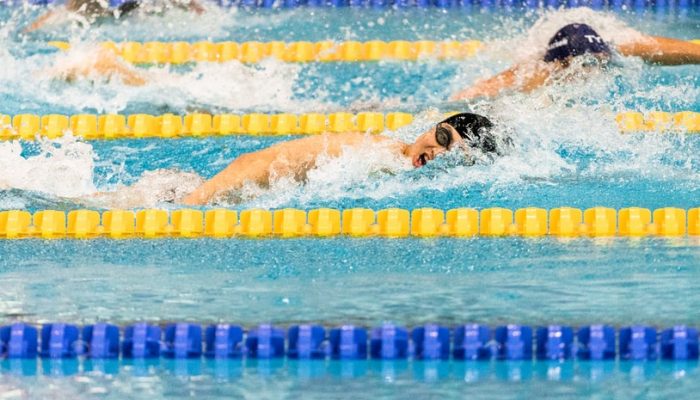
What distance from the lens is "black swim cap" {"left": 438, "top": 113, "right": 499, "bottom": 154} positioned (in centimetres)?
577

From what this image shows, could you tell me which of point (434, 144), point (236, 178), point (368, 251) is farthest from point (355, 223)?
point (236, 178)

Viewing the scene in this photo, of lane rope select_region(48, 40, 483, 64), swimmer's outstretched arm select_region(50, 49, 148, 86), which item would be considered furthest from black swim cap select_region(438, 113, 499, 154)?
lane rope select_region(48, 40, 483, 64)

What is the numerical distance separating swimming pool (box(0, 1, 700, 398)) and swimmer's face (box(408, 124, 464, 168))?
68 millimetres

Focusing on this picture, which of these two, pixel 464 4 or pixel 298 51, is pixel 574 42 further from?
pixel 464 4

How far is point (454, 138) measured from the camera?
223 inches

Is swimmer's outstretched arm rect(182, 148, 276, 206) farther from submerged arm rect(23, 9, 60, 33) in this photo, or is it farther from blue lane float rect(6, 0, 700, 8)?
blue lane float rect(6, 0, 700, 8)

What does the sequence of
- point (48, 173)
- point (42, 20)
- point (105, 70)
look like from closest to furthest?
point (48, 173)
point (105, 70)
point (42, 20)

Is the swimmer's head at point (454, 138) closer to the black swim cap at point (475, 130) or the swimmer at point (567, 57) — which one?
the black swim cap at point (475, 130)

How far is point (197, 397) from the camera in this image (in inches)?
156

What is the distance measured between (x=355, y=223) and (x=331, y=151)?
51 cm

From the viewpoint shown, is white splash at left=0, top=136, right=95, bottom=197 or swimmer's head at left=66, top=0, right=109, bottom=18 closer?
white splash at left=0, top=136, right=95, bottom=197

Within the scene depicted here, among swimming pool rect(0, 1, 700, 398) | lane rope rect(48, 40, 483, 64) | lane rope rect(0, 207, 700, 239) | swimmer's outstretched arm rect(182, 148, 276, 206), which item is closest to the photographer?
swimming pool rect(0, 1, 700, 398)

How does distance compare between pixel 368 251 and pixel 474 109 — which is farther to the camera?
pixel 474 109

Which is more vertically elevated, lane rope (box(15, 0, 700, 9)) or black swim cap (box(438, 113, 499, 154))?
lane rope (box(15, 0, 700, 9))
